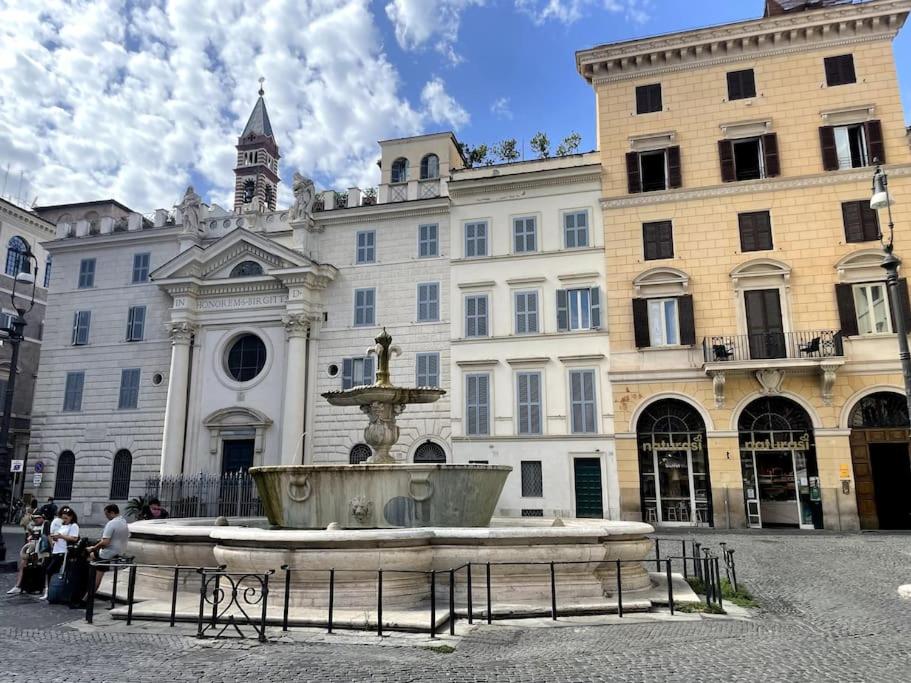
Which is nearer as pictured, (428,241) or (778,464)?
(778,464)

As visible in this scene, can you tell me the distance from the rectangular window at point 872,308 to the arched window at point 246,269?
23065mm

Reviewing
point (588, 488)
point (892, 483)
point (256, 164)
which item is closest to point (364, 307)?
point (588, 488)

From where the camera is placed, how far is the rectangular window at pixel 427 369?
27359 millimetres

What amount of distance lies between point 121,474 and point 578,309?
2050 centimetres

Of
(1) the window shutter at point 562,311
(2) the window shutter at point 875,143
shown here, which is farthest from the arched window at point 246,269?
(2) the window shutter at point 875,143

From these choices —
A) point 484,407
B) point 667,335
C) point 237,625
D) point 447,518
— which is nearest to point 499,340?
point 484,407

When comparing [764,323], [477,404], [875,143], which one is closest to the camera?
[764,323]

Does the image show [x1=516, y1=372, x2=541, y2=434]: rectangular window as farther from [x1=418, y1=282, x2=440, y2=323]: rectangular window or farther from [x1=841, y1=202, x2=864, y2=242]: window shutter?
[x1=841, y1=202, x2=864, y2=242]: window shutter

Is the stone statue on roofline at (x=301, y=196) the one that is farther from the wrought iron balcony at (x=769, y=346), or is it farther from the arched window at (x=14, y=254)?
the arched window at (x=14, y=254)

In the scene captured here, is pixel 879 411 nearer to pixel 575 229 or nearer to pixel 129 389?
pixel 575 229

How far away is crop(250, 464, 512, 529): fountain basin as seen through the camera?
11148mm

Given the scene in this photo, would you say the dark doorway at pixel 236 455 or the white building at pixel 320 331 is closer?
the white building at pixel 320 331

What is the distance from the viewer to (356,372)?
92.6 feet

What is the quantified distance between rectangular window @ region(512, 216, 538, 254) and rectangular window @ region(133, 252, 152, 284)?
1700 cm
